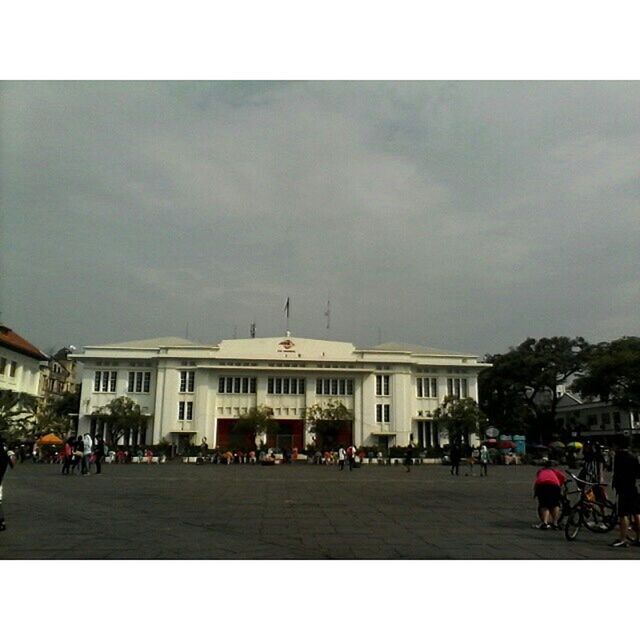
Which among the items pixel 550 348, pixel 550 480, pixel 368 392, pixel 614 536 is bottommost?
pixel 614 536

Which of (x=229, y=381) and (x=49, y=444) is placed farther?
(x=229, y=381)

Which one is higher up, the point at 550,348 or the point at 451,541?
the point at 550,348

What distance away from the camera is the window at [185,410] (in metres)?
49.3

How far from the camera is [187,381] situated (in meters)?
50.1

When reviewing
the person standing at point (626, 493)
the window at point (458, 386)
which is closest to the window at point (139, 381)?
the window at point (458, 386)

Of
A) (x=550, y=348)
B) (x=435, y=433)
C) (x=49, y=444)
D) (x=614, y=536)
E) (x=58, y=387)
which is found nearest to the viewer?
(x=614, y=536)

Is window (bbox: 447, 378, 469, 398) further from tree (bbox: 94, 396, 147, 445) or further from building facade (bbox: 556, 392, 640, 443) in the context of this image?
tree (bbox: 94, 396, 147, 445)

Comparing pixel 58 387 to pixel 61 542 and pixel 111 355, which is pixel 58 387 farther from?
pixel 61 542

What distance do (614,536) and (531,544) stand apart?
6.64 ft

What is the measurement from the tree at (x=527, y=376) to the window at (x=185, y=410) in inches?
1187

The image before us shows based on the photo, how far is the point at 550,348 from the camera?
193ft

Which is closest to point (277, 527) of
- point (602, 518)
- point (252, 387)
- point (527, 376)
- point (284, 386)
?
point (602, 518)

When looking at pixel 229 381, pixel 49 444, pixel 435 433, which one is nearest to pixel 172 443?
pixel 229 381

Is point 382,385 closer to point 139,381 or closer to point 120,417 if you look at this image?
point 139,381
